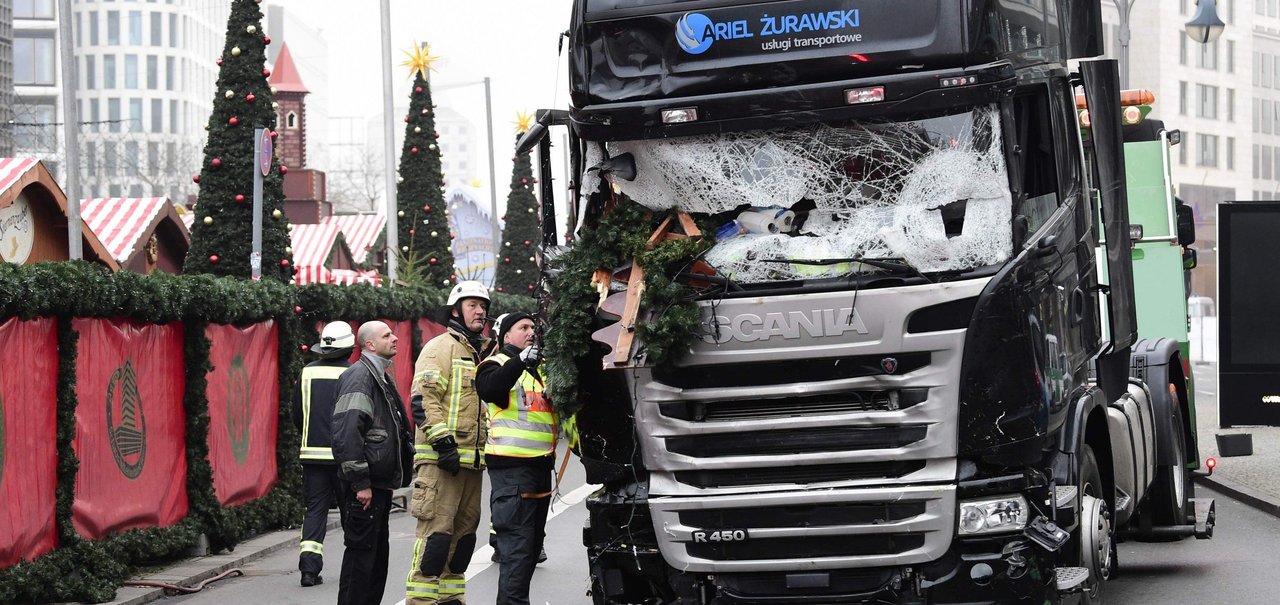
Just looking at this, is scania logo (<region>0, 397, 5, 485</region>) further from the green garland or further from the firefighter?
the green garland

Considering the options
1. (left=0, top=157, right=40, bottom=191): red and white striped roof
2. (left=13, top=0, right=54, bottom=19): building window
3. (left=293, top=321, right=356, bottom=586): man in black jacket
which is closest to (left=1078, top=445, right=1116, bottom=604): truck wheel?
(left=293, top=321, right=356, bottom=586): man in black jacket

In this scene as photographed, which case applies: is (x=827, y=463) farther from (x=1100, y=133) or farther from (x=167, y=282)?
(x=167, y=282)

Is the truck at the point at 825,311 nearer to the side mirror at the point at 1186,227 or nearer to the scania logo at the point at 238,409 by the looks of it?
the side mirror at the point at 1186,227

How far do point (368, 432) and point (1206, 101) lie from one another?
318ft

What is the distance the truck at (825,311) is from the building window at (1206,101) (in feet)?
314

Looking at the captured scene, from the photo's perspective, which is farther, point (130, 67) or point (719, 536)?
point (130, 67)

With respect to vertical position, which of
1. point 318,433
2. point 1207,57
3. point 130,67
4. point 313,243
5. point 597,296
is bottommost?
point 318,433

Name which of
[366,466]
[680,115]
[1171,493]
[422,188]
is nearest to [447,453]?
[366,466]

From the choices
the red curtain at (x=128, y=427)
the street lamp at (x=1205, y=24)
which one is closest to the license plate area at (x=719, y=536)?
the red curtain at (x=128, y=427)

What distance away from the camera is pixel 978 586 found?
751cm

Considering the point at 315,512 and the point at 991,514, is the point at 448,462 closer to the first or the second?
the point at 991,514

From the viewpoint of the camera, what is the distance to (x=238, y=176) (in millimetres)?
18859

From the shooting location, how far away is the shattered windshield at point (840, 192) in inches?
297

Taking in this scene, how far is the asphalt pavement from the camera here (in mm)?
11844
